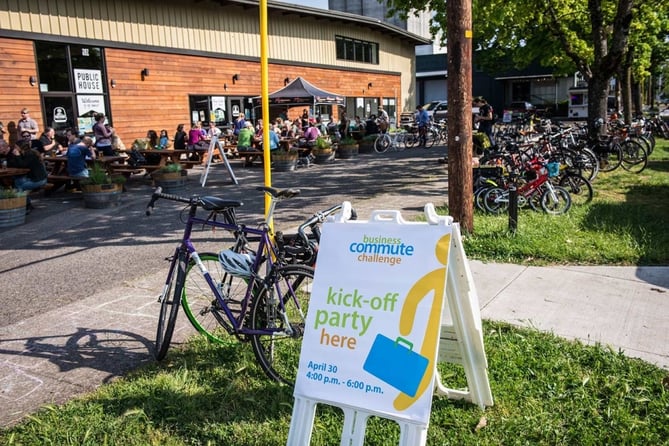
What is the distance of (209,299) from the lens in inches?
182

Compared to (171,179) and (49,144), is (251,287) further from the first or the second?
(49,144)

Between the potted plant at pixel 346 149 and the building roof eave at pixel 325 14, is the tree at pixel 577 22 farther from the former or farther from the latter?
the building roof eave at pixel 325 14

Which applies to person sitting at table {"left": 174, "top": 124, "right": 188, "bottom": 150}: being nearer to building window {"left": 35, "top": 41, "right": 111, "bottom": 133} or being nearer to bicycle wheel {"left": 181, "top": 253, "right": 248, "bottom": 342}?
building window {"left": 35, "top": 41, "right": 111, "bottom": 133}

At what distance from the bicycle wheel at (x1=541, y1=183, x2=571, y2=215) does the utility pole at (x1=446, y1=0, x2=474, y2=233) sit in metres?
1.99

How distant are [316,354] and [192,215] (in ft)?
5.34

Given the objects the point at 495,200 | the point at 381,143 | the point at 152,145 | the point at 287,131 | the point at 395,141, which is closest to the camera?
the point at 495,200

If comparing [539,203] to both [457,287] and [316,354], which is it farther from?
[316,354]

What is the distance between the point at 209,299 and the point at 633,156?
12.1 meters

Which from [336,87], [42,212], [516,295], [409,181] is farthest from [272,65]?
[516,295]

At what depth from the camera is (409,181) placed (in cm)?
1241

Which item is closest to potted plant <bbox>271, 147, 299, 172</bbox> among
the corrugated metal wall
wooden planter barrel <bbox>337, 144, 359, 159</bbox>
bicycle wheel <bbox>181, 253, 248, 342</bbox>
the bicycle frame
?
wooden planter barrel <bbox>337, 144, 359, 159</bbox>

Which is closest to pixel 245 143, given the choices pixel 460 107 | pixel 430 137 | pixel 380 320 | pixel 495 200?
pixel 430 137

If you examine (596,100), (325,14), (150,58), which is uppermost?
(325,14)

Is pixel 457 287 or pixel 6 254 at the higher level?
pixel 457 287
